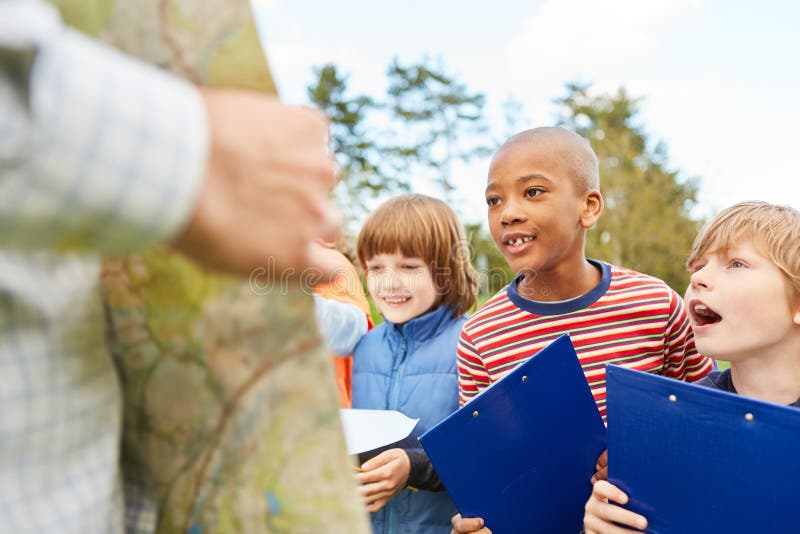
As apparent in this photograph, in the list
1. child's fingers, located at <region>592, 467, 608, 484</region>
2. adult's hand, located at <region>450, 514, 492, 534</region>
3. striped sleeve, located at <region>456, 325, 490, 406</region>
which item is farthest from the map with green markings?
striped sleeve, located at <region>456, 325, 490, 406</region>

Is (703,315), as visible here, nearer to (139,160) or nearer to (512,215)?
(512,215)

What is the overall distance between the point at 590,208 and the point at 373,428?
1138 millimetres

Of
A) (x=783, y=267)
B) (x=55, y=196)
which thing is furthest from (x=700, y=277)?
(x=55, y=196)

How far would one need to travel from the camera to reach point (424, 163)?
33312 mm

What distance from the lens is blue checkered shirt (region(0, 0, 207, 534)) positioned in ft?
1.41

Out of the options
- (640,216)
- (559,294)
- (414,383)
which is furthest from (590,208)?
(640,216)

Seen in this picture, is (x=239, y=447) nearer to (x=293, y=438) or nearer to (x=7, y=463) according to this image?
(x=293, y=438)

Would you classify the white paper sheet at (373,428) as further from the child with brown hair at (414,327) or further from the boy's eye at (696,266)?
the boy's eye at (696,266)

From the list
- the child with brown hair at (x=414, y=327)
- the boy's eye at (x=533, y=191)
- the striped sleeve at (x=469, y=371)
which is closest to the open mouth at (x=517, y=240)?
the boy's eye at (x=533, y=191)

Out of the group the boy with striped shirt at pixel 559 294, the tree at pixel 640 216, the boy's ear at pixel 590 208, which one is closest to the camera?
the boy with striped shirt at pixel 559 294

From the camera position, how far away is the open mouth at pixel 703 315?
1.67 metres

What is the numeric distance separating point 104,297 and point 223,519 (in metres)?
0.26

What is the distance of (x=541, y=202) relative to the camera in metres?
2.15

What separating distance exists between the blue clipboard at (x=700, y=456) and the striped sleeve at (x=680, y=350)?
749 mm
